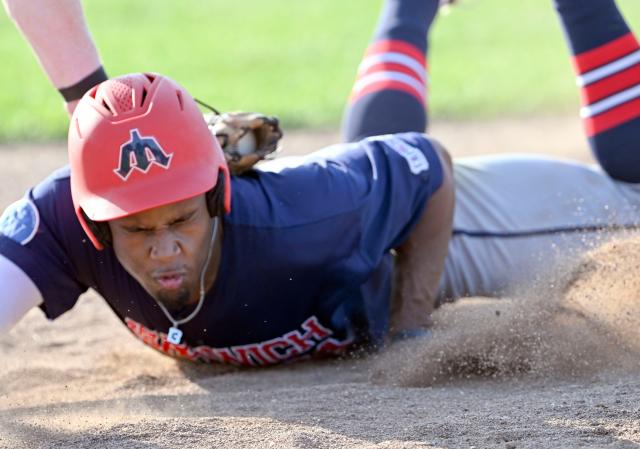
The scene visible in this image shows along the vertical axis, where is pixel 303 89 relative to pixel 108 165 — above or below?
below

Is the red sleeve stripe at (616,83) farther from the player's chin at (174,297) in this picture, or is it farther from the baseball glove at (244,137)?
the player's chin at (174,297)

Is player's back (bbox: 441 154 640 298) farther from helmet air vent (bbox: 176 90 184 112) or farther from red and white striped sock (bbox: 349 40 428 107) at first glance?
helmet air vent (bbox: 176 90 184 112)

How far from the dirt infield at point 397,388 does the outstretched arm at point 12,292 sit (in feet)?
0.95

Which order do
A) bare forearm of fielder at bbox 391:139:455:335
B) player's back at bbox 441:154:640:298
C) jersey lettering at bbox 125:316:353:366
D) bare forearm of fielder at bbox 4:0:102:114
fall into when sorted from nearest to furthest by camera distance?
bare forearm of fielder at bbox 4:0:102:114 < jersey lettering at bbox 125:316:353:366 < bare forearm of fielder at bbox 391:139:455:335 < player's back at bbox 441:154:640:298

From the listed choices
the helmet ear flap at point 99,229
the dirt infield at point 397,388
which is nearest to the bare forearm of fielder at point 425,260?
the dirt infield at point 397,388

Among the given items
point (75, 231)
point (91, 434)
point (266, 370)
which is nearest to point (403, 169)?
point (266, 370)

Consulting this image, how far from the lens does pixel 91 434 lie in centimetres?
305

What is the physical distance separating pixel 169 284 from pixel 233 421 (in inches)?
20.1

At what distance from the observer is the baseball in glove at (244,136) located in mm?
3973

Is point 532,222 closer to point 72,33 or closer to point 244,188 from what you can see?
point 244,188

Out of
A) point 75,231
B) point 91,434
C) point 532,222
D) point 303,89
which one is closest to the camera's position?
point 91,434

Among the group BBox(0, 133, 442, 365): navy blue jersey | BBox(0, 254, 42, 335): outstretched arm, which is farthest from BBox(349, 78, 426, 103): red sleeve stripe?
BBox(0, 254, 42, 335): outstretched arm

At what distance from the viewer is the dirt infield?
2.95 m

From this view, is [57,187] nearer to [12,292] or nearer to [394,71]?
[12,292]
